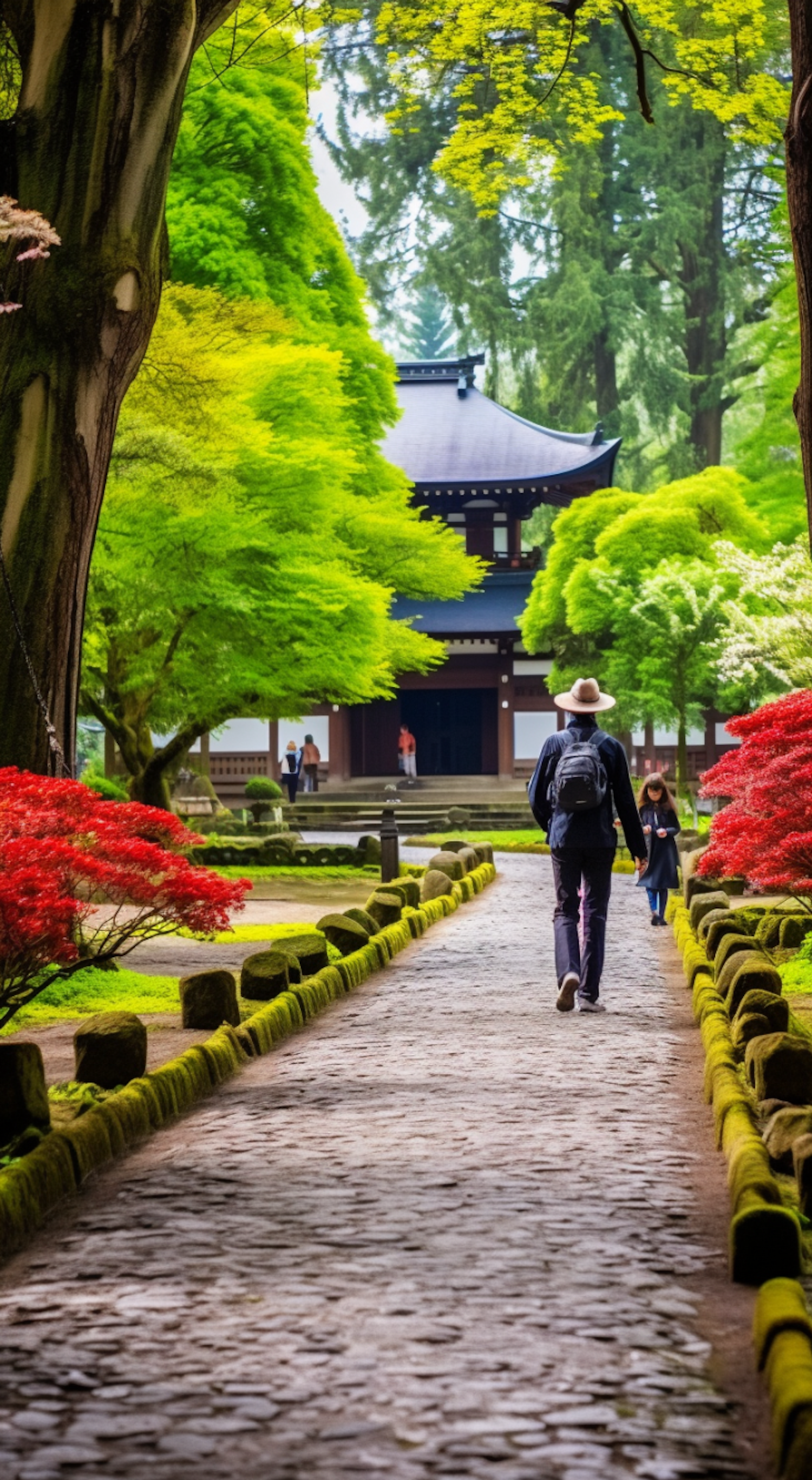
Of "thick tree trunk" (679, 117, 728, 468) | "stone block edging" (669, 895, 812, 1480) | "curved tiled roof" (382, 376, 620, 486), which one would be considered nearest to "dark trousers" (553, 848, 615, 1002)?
"stone block edging" (669, 895, 812, 1480)

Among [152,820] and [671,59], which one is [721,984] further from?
[671,59]

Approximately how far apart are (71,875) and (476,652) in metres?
31.8

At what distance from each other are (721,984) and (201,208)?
16.0 m

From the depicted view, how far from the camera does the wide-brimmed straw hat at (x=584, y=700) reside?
883 cm

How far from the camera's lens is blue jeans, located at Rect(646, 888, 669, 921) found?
1441 cm

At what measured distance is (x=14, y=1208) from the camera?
4566 mm

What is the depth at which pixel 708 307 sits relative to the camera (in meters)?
45.8

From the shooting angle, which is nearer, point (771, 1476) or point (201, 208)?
point (771, 1476)

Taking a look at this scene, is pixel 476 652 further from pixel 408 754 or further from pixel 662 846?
pixel 662 846

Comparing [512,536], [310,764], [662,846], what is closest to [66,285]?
[662,846]

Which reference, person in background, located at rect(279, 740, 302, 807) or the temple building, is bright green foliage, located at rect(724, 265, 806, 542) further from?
person in background, located at rect(279, 740, 302, 807)

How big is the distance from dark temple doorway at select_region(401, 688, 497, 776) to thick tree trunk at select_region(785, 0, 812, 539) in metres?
32.3

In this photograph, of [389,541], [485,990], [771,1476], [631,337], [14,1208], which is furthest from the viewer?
[631,337]

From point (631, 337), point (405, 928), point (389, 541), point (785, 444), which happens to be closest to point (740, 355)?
point (631, 337)
